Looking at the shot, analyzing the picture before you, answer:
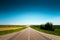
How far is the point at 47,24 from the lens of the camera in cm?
6362

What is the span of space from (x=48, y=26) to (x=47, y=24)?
158cm

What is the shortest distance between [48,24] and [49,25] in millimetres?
988

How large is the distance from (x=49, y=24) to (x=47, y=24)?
1396 millimetres

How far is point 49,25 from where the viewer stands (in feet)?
206

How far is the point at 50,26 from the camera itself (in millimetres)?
62125

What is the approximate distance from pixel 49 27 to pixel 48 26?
1234mm

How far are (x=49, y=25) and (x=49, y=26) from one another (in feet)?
2.25

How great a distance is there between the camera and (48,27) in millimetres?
64938

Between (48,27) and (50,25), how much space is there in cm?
321

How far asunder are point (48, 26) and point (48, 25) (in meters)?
0.97

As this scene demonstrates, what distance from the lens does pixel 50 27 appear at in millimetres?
62281

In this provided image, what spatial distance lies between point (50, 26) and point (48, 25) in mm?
1834

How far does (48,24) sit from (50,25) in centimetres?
165

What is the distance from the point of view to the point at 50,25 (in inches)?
2443
